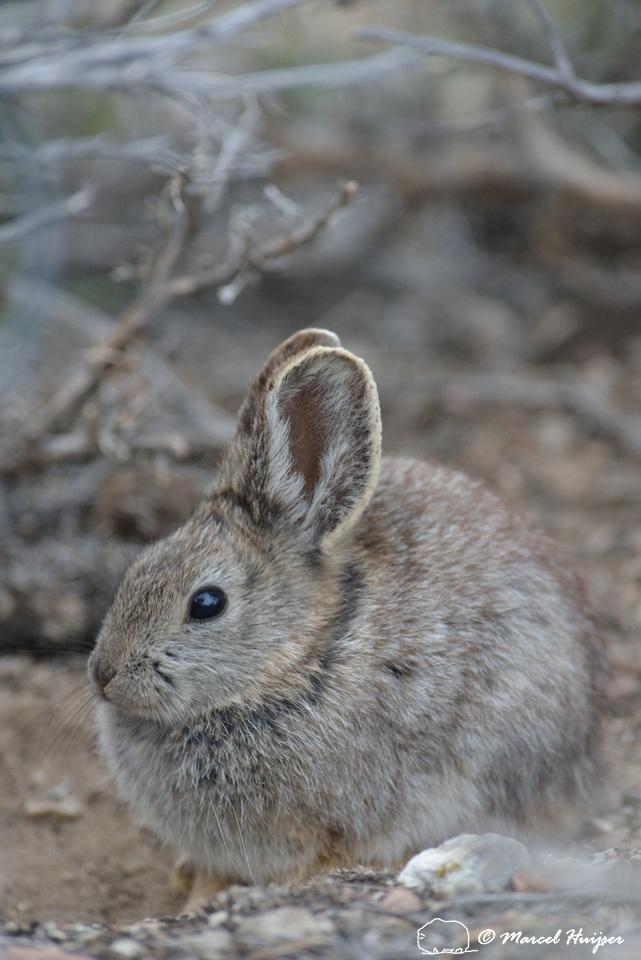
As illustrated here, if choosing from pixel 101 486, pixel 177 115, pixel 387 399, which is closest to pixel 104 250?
pixel 177 115

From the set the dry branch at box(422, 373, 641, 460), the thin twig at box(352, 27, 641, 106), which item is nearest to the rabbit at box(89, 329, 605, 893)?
the thin twig at box(352, 27, 641, 106)

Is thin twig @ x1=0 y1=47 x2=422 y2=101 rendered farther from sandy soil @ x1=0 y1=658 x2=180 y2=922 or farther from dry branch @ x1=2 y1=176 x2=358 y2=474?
sandy soil @ x1=0 y1=658 x2=180 y2=922

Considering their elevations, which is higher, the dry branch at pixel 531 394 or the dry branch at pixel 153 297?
the dry branch at pixel 153 297

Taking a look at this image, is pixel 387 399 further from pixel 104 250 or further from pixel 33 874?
pixel 33 874

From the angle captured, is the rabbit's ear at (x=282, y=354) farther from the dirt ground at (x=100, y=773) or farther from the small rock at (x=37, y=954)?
the small rock at (x=37, y=954)

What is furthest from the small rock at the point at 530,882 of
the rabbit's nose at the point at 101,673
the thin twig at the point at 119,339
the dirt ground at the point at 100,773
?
the thin twig at the point at 119,339
